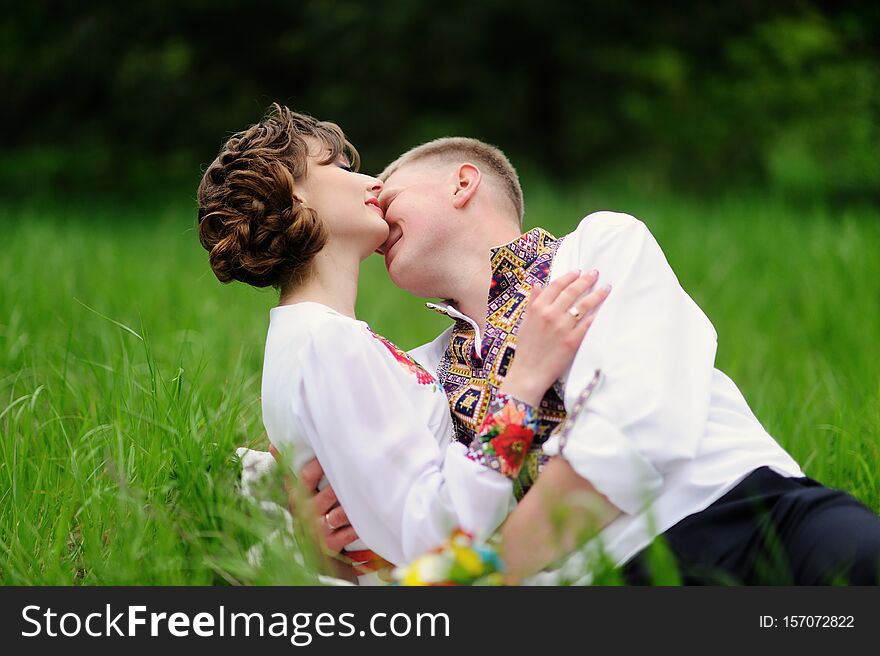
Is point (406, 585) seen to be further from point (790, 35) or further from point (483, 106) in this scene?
point (790, 35)

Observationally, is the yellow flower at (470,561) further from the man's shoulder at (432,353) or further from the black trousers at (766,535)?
the man's shoulder at (432,353)

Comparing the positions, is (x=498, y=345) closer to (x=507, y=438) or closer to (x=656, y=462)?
(x=507, y=438)

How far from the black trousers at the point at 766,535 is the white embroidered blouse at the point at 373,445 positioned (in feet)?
1.27

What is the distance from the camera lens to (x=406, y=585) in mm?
1658

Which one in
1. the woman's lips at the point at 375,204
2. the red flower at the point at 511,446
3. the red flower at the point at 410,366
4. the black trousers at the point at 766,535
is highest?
the woman's lips at the point at 375,204

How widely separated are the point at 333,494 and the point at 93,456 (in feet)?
2.60

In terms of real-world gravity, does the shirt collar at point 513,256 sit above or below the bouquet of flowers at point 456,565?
above

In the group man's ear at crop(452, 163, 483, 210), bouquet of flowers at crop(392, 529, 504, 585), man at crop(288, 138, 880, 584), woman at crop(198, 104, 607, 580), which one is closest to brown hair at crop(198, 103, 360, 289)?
woman at crop(198, 104, 607, 580)

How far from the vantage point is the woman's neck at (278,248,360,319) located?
2211 millimetres

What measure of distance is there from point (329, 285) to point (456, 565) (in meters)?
0.89

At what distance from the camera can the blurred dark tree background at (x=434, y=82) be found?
11.0 m

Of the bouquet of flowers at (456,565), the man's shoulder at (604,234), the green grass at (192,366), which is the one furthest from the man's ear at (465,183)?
the bouquet of flowers at (456,565)

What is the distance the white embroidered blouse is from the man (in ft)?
0.40

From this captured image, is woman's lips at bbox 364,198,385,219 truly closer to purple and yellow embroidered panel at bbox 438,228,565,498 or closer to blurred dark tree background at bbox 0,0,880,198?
purple and yellow embroidered panel at bbox 438,228,565,498
